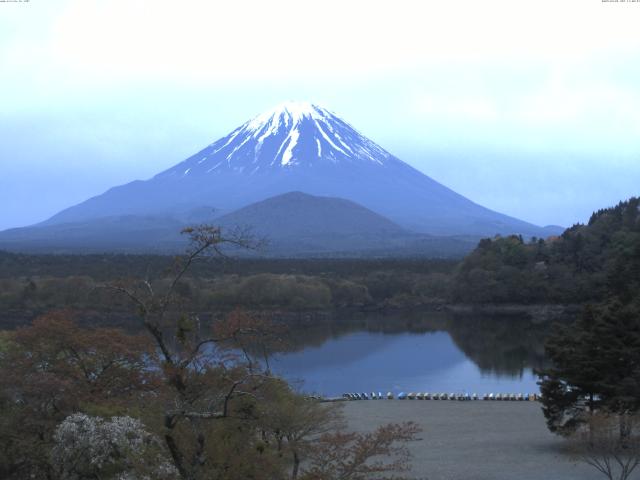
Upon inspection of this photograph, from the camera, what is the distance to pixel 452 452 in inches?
612

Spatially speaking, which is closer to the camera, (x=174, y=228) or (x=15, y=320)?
(x=15, y=320)

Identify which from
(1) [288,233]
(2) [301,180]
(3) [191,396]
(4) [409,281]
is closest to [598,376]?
(3) [191,396]

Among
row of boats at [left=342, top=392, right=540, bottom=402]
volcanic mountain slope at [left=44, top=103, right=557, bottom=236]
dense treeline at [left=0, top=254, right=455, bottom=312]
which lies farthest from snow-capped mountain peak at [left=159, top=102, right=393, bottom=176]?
row of boats at [left=342, top=392, right=540, bottom=402]

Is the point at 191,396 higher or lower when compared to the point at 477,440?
higher

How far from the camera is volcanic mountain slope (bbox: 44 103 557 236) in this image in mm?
150125

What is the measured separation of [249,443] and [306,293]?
42.3 metres

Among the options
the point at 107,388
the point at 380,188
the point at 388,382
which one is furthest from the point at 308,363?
the point at 380,188

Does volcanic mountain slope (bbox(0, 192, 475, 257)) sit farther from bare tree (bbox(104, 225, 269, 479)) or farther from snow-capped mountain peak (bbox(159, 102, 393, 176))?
bare tree (bbox(104, 225, 269, 479))

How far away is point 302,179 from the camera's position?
155000mm

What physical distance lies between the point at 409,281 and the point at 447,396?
1382 inches

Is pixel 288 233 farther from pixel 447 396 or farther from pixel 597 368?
pixel 597 368

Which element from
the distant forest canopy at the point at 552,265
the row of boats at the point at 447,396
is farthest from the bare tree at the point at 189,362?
the distant forest canopy at the point at 552,265

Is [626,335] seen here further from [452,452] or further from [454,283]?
[454,283]

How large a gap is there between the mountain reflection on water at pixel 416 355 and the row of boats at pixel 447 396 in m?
1.25
